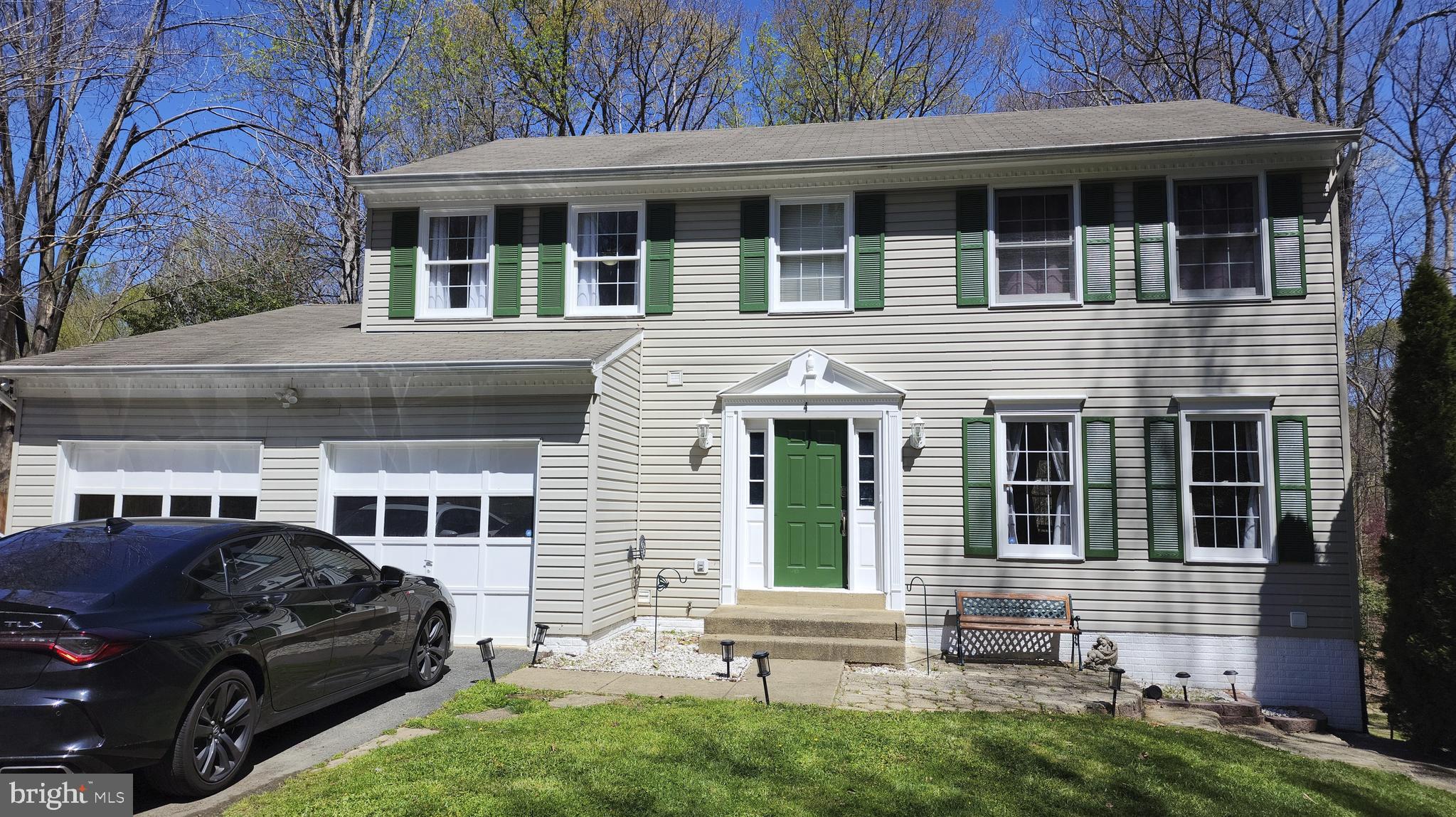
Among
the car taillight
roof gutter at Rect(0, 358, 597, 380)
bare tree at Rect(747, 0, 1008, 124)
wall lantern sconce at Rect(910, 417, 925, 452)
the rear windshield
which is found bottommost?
the car taillight

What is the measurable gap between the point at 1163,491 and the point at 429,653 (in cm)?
810

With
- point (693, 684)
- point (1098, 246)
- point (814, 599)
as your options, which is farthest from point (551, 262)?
point (1098, 246)

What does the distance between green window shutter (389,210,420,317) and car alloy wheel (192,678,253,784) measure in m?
7.39

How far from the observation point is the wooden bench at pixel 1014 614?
9.82 meters

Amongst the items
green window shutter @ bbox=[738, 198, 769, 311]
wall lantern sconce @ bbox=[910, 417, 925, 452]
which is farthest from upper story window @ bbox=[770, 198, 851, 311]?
wall lantern sconce @ bbox=[910, 417, 925, 452]

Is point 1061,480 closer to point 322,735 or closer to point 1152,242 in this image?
point 1152,242

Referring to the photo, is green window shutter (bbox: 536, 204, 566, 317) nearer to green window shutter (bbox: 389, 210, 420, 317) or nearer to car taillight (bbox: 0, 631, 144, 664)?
green window shutter (bbox: 389, 210, 420, 317)

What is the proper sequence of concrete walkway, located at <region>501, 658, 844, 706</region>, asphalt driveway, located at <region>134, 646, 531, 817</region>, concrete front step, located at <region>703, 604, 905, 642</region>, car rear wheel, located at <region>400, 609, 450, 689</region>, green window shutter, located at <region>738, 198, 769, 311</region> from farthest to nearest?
green window shutter, located at <region>738, 198, 769, 311</region> < concrete front step, located at <region>703, 604, 905, 642</region> < concrete walkway, located at <region>501, 658, 844, 706</region> < car rear wheel, located at <region>400, 609, 450, 689</region> < asphalt driveway, located at <region>134, 646, 531, 817</region>

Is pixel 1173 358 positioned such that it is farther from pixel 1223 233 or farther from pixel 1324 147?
pixel 1324 147

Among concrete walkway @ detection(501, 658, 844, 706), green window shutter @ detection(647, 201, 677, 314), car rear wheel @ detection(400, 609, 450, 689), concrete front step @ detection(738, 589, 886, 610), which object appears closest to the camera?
car rear wheel @ detection(400, 609, 450, 689)

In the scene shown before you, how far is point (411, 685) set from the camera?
7.20m

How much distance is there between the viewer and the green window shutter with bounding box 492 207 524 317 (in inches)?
454

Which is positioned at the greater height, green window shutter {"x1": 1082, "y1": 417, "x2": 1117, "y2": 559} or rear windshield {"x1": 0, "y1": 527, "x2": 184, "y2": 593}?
green window shutter {"x1": 1082, "y1": 417, "x2": 1117, "y2": 559}

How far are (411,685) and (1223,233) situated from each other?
10083mm
